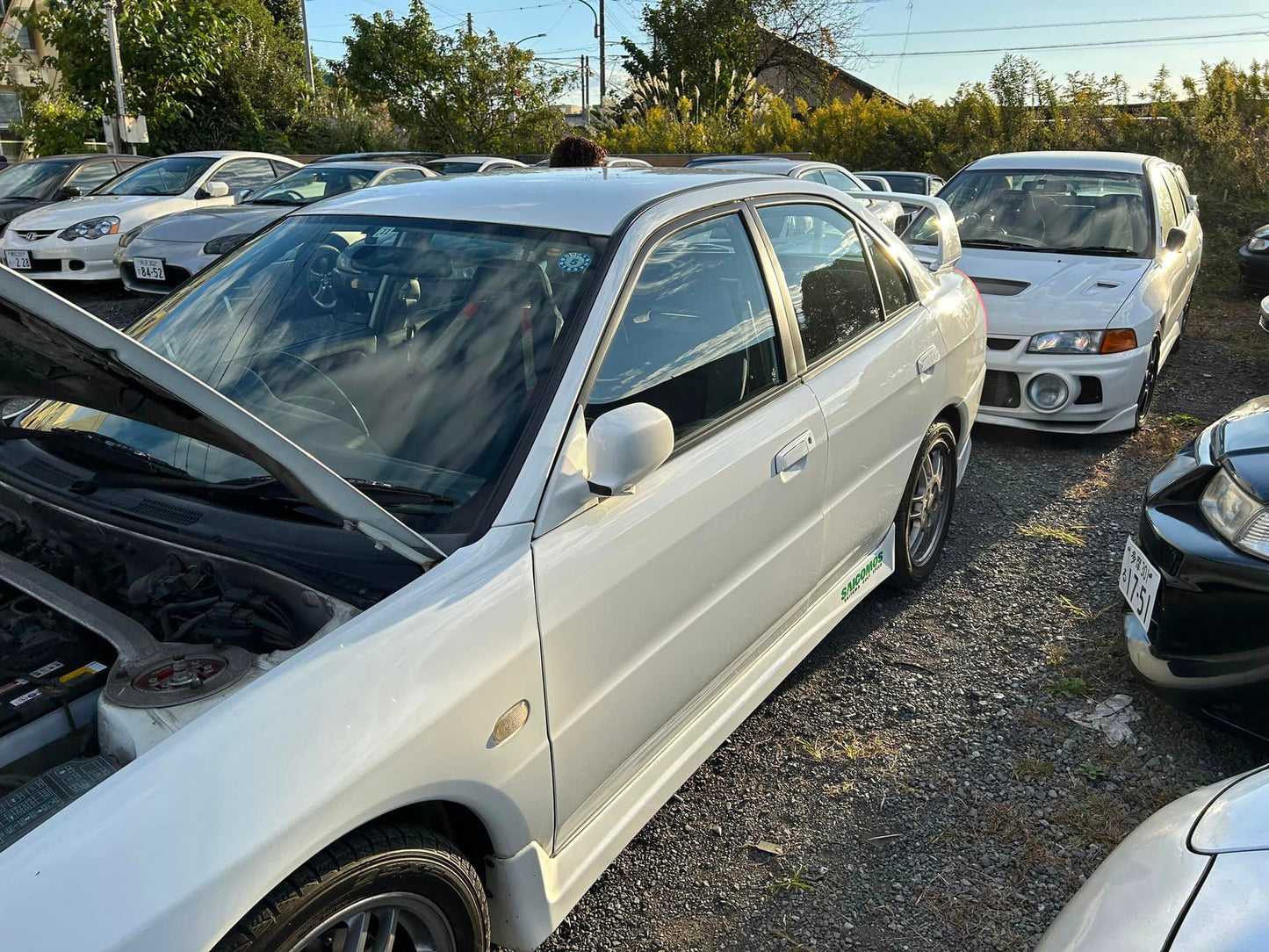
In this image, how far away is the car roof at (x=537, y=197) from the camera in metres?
2.43

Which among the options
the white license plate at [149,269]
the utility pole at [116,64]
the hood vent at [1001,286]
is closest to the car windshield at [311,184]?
the white license plate at [149,269]

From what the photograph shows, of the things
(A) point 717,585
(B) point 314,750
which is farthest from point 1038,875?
(B) point 314,750

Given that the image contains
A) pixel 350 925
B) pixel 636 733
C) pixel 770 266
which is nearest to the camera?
pixel 350 925

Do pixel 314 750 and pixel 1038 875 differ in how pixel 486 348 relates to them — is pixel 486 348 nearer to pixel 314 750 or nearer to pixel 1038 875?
pixel 314 750

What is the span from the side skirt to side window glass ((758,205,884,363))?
2.57 feet

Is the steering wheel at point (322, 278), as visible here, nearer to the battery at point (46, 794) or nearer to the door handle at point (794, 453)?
the door handle at point (794, 453)

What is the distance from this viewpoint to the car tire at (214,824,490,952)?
4.50 feet

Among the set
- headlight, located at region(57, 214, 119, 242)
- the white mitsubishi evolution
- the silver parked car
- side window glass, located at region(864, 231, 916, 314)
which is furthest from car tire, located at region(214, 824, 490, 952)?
headlight, located at region(57, 214, 119, 242)

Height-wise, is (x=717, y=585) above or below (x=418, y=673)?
below

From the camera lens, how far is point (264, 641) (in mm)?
1683

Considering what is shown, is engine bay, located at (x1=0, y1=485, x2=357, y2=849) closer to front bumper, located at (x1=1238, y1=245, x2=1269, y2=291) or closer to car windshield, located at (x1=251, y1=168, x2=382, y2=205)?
car windshield, located at (x1=251, y1=168, x2=382, y2=205)

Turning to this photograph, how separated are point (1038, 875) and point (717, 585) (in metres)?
1.11

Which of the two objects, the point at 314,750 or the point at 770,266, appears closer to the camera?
the point at 314,750

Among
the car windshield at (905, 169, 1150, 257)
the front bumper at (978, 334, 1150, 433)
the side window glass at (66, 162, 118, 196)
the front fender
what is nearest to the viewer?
the front fender
